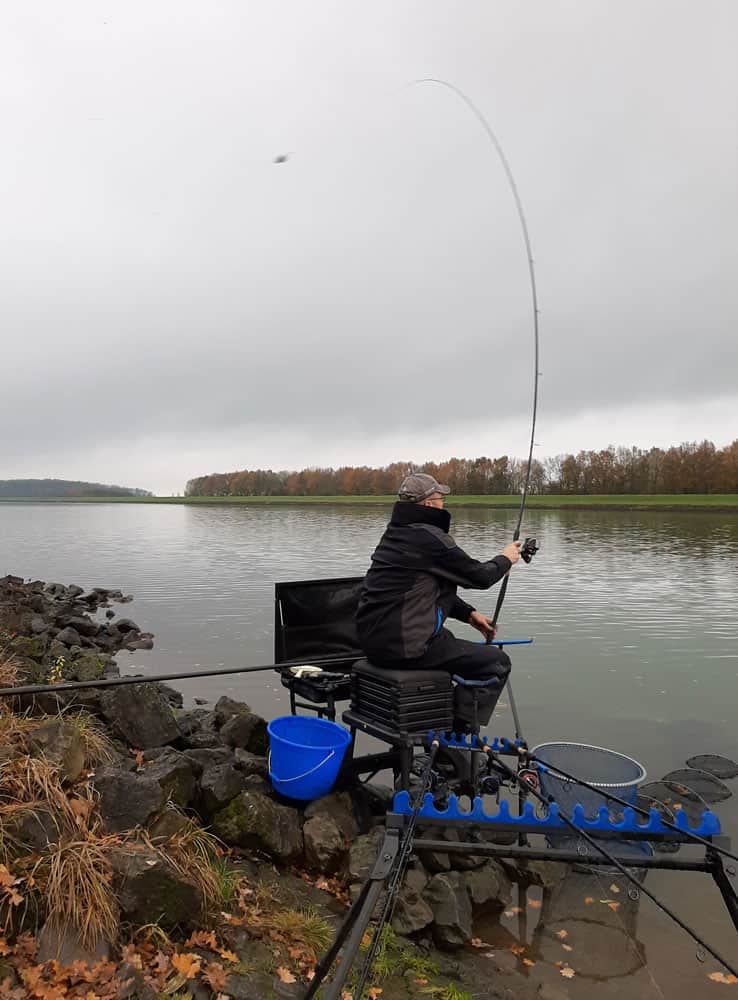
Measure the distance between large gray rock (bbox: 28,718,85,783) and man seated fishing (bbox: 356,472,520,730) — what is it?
1950 mm

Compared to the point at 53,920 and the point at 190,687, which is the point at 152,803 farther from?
the point at 190,687

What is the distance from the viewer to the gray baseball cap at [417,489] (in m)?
4.75

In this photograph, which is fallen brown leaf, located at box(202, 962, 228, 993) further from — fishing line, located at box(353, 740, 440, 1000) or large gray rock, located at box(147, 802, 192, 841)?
large gray rock, located at box(147, 802, 192, 841)

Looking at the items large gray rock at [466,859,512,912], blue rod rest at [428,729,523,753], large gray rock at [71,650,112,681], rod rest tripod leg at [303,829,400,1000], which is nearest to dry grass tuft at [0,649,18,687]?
large gray rock at [71,650,112,681]

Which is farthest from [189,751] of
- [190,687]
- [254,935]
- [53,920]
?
[190,687]

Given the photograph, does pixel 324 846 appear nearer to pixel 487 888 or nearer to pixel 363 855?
pixel 363 855

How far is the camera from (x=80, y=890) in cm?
320

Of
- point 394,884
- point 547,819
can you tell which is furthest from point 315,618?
point 394,884

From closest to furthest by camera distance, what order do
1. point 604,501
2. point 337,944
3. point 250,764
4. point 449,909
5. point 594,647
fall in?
point 337,944 → point 449,909 → point 250,764 → point 594,647 → point 604,501

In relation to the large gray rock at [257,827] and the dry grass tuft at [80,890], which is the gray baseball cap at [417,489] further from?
the dry grass tuft at [80,890]

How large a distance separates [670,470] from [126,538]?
245 ft

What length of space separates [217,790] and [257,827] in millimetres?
359

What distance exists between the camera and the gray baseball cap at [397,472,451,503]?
475cm

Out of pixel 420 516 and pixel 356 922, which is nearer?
pixel 356 922
